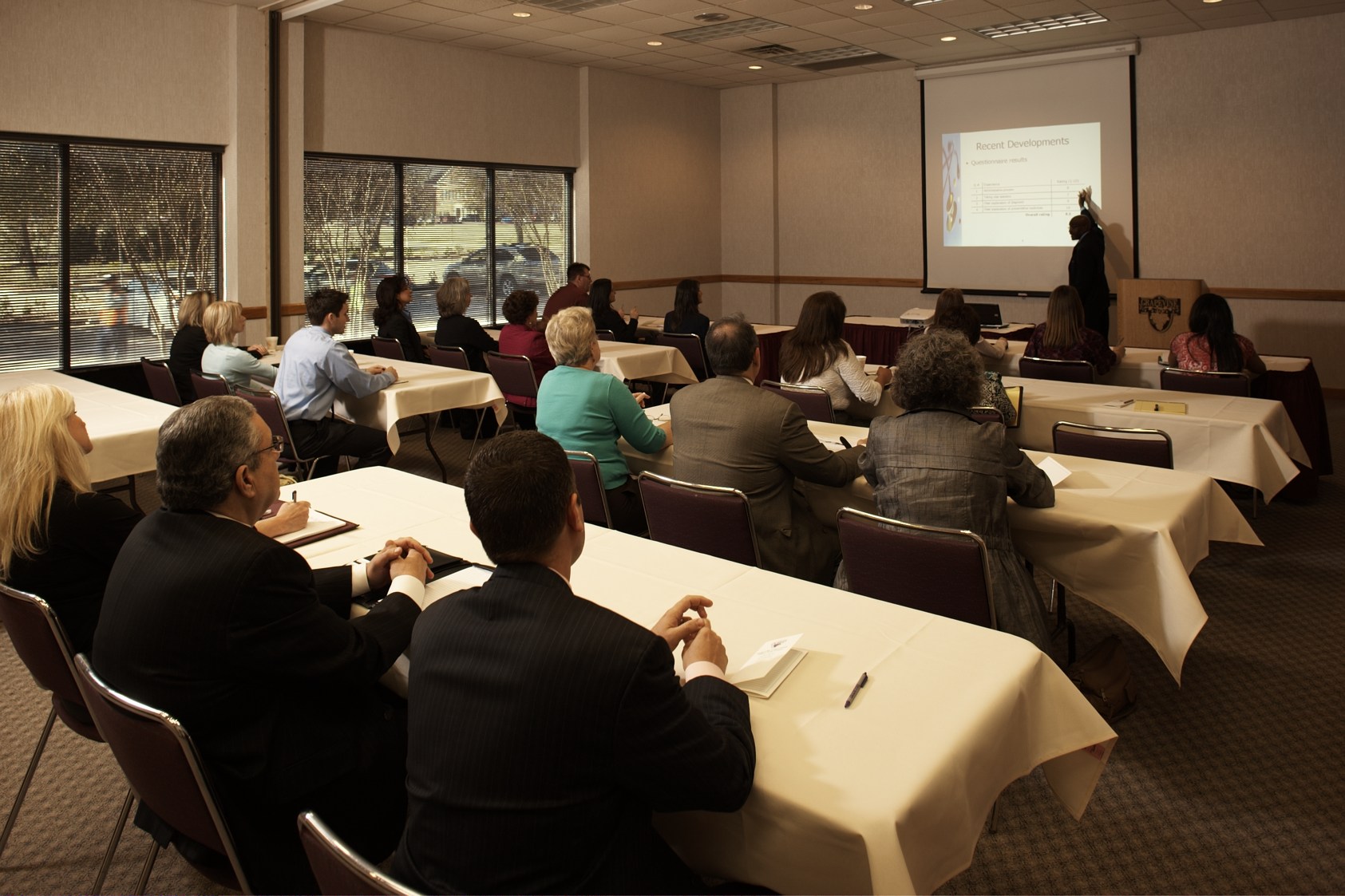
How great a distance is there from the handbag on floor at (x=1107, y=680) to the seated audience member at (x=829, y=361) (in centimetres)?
199

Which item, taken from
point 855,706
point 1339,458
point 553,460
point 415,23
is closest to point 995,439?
point 855,706

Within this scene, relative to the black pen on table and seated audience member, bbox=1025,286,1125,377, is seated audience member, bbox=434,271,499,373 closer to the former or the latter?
seated audience member, bbox=1025,286,1125,377

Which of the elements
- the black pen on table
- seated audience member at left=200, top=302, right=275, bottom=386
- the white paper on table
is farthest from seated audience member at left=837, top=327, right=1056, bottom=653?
seated audience member at left=200, top=302, right=275, bottom=386

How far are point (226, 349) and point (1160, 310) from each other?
6.62m

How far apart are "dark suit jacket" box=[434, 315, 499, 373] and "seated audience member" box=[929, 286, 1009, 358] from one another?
332 centimetres

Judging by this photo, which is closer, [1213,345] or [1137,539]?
[1137,539]

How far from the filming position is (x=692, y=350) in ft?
25.5

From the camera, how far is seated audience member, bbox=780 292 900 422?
4.95 meters

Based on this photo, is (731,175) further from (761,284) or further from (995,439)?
(995,439)

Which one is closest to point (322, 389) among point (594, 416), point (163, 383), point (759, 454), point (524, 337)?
point (163, 383)

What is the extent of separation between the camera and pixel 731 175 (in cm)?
1252

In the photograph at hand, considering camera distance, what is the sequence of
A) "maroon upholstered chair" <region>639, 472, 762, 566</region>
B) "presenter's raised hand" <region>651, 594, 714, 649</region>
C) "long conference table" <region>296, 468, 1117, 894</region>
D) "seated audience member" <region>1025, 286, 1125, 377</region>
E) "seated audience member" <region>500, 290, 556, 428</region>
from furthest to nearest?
"seated audience member" <region>500, 290, 556, 428</region> < "seated audience member" <region>1025, 286, 1125, 377</region> < "maroon upholstered chair" <region>639, 472, 762, 566</region> < "presenter's raised hand" <region>651, 594, 714, 649</region> < "long conference table" <region>296, 468, 1117, 894</region>

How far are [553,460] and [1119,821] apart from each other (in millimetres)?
1971

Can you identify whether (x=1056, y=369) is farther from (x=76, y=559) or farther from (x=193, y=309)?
(x=193, y=309)
